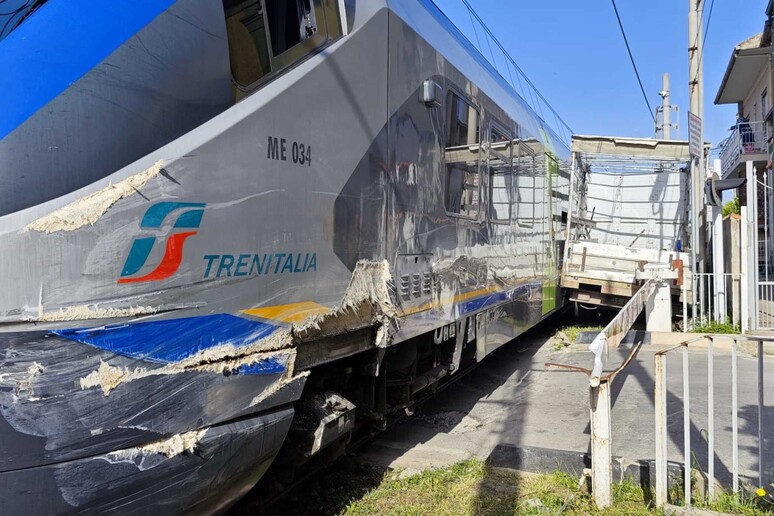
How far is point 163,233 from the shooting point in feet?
8.02

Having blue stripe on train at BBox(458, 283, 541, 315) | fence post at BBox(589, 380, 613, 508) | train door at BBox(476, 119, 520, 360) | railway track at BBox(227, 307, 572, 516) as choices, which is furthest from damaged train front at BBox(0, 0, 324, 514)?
train door at BBox(476, 119, 520, 360)

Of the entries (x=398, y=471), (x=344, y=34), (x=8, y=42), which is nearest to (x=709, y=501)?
(x=398, y=471)

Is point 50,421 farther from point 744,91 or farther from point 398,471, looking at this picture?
point 744,91

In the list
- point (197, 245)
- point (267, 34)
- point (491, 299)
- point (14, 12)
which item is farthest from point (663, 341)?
point (14, 12)

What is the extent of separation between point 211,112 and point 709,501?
350 centimetres

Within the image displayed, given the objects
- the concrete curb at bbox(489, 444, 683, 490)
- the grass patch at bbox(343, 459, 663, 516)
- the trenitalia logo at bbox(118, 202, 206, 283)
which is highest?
the trenitalia logo at bbox(118, 202, 206, 283)

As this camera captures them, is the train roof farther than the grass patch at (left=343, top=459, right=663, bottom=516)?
Yes

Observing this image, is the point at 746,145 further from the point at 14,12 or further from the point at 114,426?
the point at 114,426

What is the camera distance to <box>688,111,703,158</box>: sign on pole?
36.5ft

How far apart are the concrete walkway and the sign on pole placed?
398 centimetres

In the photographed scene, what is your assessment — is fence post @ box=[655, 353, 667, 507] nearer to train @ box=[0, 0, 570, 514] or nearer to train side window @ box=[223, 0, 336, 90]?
train @ box=[0, 0, 570, 514]

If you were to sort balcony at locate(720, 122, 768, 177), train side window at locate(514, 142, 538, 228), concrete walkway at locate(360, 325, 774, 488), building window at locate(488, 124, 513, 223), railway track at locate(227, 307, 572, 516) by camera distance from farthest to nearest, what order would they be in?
balcony at locate(720, 122, 768, 177) → train side window at locate(514, 142, 538, 228) → building window at locate(488, 124, 513, 223) → concrete walkway at locate(360, 325, 774, 488) → railway track at locate(227, 307, 572, 516)

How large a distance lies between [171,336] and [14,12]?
4.88 ft

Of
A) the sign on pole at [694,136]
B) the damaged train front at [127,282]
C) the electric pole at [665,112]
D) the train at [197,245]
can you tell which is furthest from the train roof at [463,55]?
the electric pole at [665,112]
